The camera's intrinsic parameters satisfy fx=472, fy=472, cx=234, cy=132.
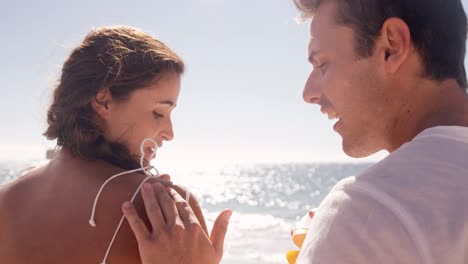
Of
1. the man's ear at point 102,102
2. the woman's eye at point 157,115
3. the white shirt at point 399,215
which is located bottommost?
the woman's eye at point 157,115

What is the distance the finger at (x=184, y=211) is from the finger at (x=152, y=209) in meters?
0.09

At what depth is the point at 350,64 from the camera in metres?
1.54

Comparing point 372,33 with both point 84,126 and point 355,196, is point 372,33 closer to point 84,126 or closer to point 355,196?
point 355,196

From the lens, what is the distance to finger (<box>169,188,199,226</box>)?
183cm

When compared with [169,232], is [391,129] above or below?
above

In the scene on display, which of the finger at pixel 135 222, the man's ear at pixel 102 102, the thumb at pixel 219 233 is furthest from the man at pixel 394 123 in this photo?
the man's ear at pixel 102 102

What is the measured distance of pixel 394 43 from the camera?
1412 millimetres

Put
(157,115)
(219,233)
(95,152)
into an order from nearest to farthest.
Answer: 1. (219,233)
2. (95,152)
3. (157,115)

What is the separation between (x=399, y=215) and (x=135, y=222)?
1.07m

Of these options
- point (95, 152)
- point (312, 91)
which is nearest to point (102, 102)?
point (95, 152)

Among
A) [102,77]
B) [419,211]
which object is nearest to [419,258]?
[419,211]

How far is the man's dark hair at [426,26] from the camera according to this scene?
1.41 metres

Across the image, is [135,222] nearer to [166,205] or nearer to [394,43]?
[166,205]

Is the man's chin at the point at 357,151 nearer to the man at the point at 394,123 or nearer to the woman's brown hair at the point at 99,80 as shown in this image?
the man at the point at 394,123
